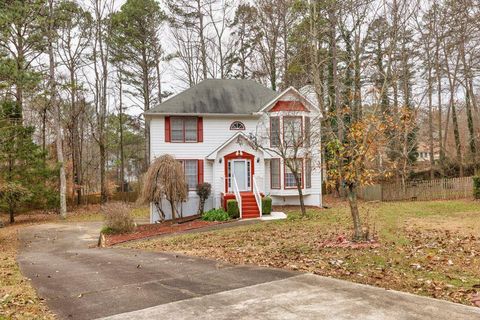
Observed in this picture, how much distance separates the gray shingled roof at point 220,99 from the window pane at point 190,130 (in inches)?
23.5

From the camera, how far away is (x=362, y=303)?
212 inches

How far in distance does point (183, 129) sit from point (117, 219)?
6855mm

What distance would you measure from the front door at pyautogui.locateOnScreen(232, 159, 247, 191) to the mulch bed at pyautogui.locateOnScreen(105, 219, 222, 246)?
11.9 ft

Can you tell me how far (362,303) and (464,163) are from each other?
2768cm

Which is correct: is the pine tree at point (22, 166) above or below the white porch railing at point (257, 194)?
above

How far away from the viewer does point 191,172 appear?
71.0ft

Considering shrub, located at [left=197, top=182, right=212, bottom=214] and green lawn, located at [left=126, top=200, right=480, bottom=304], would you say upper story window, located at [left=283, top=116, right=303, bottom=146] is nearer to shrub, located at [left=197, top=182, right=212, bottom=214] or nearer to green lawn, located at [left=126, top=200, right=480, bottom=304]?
shrub, located at [left=197, top=182, right=212, bottom=214]

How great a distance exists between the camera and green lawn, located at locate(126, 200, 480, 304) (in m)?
6.53

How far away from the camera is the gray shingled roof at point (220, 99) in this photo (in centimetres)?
2169

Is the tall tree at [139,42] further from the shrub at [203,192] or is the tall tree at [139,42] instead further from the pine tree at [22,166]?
the shrub at [203,192]

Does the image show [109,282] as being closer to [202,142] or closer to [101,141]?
[202,142]

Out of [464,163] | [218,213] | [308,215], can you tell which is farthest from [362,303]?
[464,163]

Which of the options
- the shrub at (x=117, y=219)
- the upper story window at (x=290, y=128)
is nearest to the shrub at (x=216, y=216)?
the shrub at (x=117, y=219)

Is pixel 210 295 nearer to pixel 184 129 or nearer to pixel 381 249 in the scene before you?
pixel 381 249
